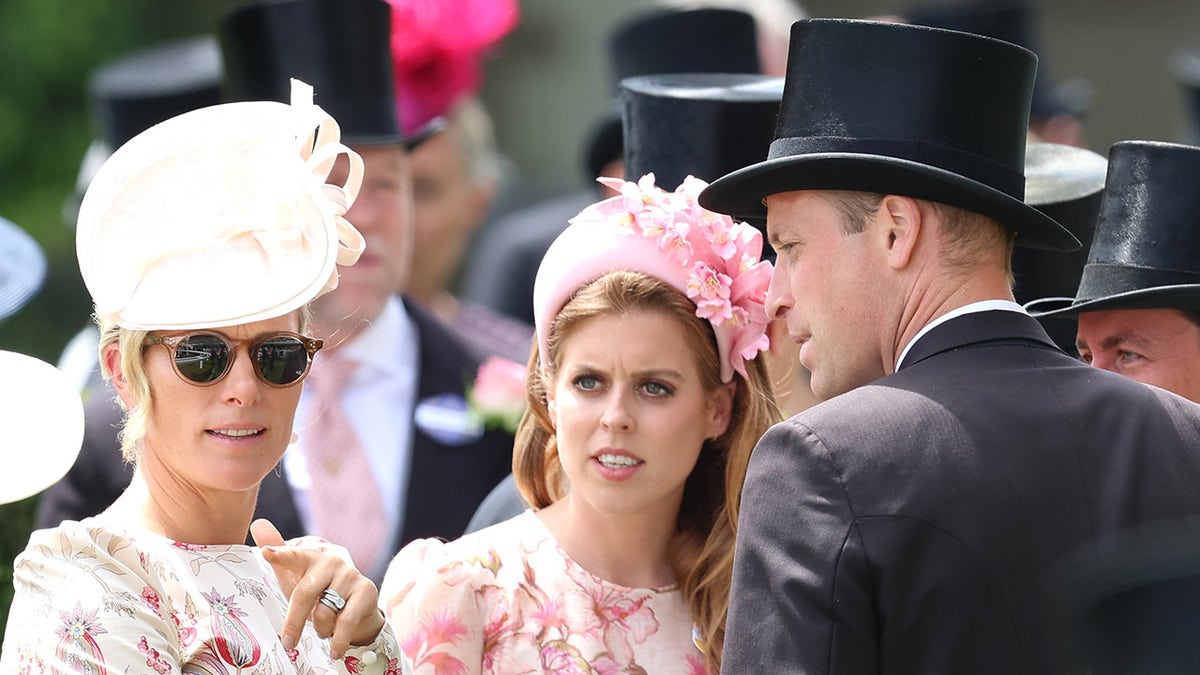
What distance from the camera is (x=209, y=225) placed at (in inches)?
111

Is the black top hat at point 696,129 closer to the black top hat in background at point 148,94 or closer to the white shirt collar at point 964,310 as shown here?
the white shirt collar at point 964,310

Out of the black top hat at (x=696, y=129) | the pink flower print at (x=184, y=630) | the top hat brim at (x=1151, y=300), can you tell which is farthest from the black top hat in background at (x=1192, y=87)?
the pink flower print at (x=184, y=630)

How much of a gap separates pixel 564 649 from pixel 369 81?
2.46 meters

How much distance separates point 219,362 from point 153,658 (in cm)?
52

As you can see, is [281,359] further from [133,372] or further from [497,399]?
[497,399]

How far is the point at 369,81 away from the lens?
17.3ft

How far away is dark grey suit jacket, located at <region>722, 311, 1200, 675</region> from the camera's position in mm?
2658

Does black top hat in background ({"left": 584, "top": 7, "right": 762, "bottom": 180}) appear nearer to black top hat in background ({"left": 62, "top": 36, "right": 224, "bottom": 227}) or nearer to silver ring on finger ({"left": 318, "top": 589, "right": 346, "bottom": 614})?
black top hat in background ({"left": 62, "top": 36, "right": 224, "bottom": 227})

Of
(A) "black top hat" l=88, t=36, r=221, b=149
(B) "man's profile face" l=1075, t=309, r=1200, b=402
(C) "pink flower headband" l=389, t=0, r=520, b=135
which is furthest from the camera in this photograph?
(A) "black top hat" l=88, t=36, r=221, b=149

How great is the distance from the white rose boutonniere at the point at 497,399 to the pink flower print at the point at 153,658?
247 centimetres

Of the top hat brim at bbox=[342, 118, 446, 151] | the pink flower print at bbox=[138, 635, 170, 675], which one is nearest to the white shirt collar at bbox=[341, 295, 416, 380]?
the top hat brim at bbox=[342, 118, 446, 151]

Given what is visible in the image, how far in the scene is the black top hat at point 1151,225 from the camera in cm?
357

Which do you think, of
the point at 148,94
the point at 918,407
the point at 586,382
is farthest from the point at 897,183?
the point at 148,94

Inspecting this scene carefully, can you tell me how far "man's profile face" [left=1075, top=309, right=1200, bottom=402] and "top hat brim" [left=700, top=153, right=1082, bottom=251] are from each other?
659 millimetres
